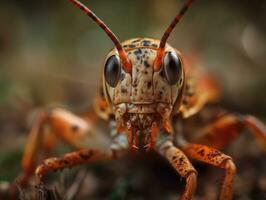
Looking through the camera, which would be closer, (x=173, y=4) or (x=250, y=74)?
(x=250, y=74)

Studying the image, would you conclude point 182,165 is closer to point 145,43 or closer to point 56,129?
point 145,43

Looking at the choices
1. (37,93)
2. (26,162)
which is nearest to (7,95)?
(37,93)

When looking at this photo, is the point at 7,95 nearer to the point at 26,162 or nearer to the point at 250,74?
the point at 26,162

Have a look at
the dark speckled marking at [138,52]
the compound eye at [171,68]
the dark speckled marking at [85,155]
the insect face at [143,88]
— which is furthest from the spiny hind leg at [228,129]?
the dark speckled marking at [138,52]

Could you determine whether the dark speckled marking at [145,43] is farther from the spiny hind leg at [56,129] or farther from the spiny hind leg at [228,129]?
the spiny hind leg at [56,129]

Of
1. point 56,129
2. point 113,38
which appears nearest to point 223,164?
point 113,38

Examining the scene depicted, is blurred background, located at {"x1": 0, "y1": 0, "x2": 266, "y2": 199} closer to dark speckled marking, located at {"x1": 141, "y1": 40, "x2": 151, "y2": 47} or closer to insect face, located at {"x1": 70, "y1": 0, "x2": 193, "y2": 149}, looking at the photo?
dark speckled marking, located at {"x1": 141, "y1": 40, "x2": 151, "y2": 47}
